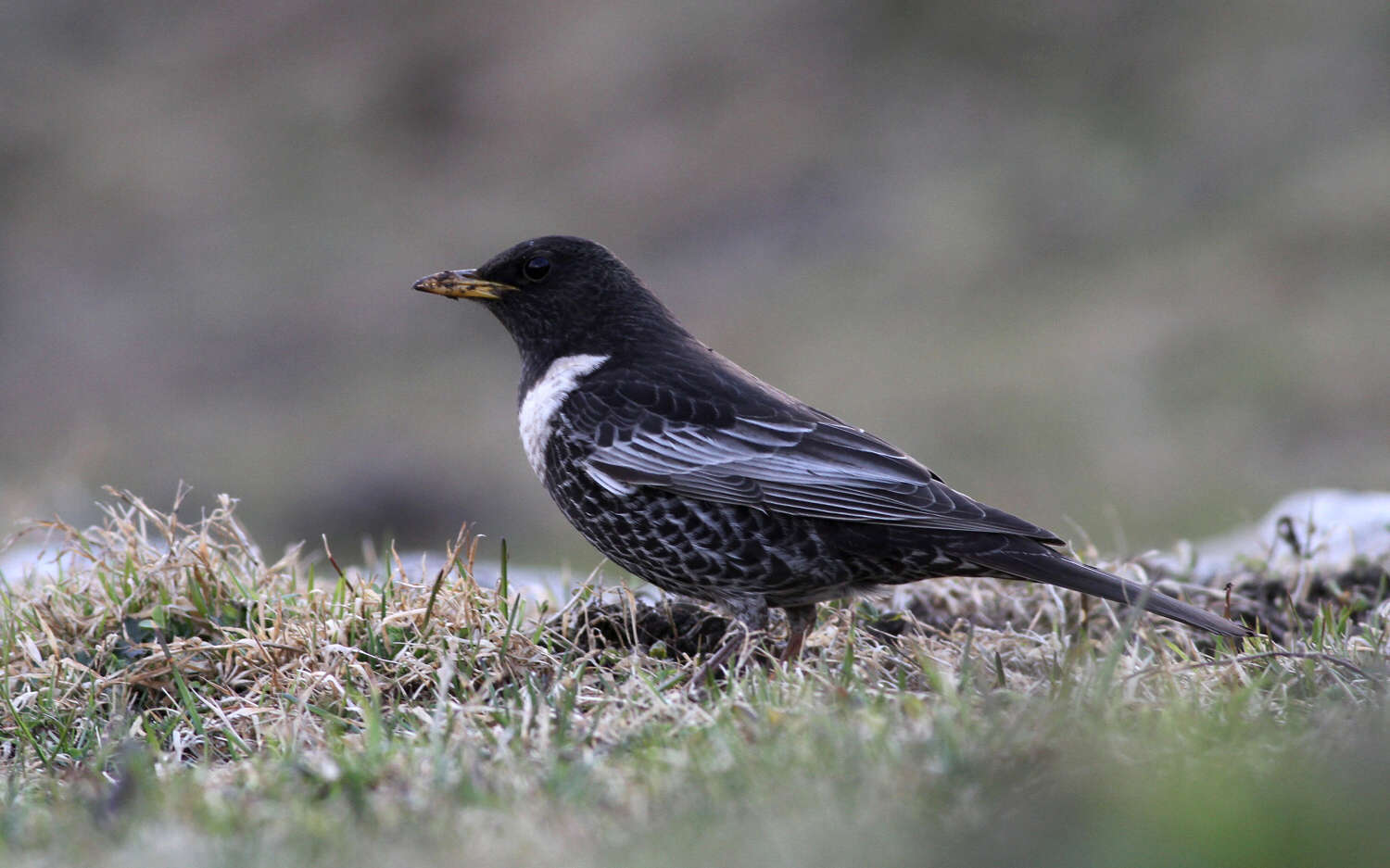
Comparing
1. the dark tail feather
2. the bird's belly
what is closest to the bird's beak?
the bird's belly

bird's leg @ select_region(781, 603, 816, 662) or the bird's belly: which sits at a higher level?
the bird's belly

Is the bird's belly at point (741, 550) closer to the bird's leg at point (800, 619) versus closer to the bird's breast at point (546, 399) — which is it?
the bird's leg at point (800, 619)

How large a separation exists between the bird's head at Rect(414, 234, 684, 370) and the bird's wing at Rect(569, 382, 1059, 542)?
44 centimetres

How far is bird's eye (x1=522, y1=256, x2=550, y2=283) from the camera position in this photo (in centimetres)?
512

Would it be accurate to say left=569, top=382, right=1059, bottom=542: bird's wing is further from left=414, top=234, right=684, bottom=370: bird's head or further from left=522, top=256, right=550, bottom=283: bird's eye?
left=522, top=256, right=550, bottom=283: bird's eye

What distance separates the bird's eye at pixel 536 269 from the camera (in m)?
5.12

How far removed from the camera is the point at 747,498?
432 centimetres

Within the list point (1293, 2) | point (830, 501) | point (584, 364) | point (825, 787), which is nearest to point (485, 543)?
point (584, 364)

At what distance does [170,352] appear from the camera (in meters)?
17.8

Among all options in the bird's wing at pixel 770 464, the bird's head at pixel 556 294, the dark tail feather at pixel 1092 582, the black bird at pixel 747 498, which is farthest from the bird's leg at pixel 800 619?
the bird's head at pixel 556 294

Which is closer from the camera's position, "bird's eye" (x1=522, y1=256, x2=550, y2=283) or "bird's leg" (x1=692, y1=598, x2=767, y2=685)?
"bird's leg" (x1=692, y1=598, x2=767, y2=685)

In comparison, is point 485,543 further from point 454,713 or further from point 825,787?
point 825,787

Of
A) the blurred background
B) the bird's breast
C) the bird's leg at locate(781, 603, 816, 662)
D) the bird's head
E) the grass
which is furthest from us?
the blurred background

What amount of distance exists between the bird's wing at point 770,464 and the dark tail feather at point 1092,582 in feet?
0.24
